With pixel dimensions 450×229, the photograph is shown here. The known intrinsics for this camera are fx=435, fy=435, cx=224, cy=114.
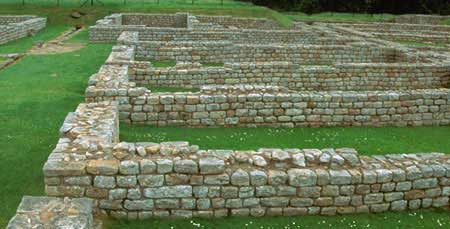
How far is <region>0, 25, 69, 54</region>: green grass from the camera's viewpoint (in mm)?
21875

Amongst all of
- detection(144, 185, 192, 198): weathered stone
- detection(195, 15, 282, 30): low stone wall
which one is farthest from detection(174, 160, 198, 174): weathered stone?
Result: detection(195, 15, 282, 30): low stone wall

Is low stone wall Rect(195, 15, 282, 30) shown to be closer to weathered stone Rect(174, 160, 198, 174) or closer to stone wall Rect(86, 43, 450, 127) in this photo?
stone wall Rect(86, 43, 450, 127)

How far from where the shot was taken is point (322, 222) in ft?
23.8

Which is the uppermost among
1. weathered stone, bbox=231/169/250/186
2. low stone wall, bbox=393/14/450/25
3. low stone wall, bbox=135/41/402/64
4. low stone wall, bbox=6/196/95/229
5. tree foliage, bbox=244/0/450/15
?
tree foliage, bbox=244/0/450/15

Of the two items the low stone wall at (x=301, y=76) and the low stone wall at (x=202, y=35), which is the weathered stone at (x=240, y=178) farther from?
the low stone wall at (x=202, y=35)

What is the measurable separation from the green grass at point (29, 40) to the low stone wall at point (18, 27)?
1.08 feet

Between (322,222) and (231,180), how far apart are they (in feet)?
5.64

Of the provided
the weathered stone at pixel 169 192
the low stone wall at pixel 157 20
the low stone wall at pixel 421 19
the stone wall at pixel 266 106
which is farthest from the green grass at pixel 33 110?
Answer: the low stone wall at pixel 421 19

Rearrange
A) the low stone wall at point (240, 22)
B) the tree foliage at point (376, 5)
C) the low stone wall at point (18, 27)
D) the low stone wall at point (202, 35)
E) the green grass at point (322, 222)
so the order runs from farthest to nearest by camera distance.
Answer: the tree foliage at point (376, 5) → the low stone wall at point (240, 22) → the low stone wall at point (202, 35) → the low stone wall at point (18, 27) → the green grass at point (322, 222)

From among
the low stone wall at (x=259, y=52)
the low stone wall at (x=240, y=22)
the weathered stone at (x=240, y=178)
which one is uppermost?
the low stone wall at (x=240, y=22)

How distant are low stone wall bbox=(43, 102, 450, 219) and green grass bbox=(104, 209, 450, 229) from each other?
0.11 m

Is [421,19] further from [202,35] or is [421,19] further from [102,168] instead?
[102,168]

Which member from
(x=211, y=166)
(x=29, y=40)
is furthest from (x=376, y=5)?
(x=211, y=166)

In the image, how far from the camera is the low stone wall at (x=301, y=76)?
50.4 ft
